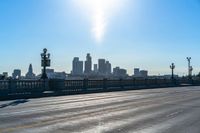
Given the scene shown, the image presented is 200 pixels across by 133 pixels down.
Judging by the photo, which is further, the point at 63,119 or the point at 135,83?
the point at 135,83

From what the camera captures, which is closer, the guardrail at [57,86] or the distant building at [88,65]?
the guardrail at [57,86]

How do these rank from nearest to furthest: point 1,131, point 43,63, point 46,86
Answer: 1. point 1,131
2. point 46,86
3. point 43,63

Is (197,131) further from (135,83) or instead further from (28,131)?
(135,83)

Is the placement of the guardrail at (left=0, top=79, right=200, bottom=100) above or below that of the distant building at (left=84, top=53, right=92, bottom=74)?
below

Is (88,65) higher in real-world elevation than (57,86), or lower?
higher

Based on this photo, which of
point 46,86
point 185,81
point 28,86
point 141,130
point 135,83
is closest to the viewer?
point 141,130

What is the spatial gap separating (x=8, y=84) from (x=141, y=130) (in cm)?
2047

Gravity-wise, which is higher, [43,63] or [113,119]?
[43,63]

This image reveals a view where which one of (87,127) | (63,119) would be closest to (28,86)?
(63,119)

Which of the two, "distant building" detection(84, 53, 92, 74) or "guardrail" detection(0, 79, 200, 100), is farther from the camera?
"distant building" detection(84, 53, 92, 74)

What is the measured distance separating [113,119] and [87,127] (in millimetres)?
2420

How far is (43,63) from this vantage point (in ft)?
142

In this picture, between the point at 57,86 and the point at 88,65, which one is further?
the point at 88,65

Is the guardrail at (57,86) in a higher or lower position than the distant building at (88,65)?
lower
